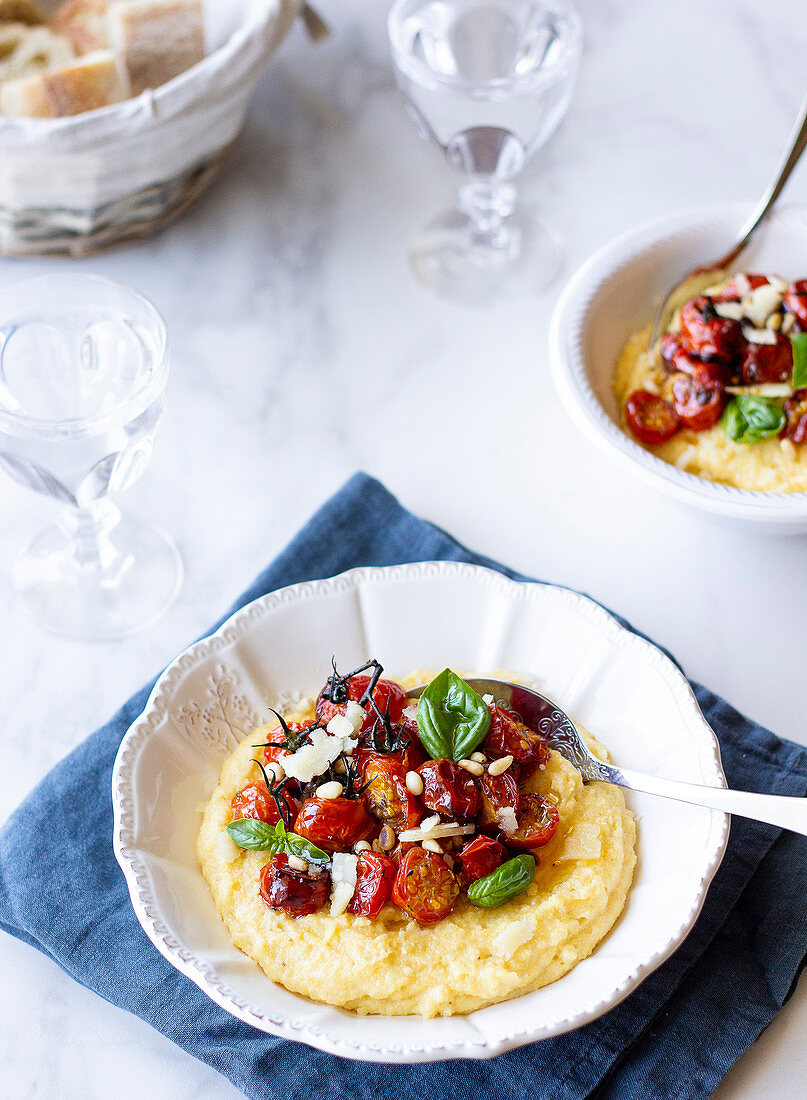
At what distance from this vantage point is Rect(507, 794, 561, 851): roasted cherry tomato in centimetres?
188

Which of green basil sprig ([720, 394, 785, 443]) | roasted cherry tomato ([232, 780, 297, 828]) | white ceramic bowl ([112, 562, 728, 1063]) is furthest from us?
green basil sprig ([720, 394, 785, 443])

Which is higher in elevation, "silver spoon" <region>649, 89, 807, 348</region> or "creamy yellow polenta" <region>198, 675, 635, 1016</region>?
"silver spoon" <region>649, 89, 807, 348</region>

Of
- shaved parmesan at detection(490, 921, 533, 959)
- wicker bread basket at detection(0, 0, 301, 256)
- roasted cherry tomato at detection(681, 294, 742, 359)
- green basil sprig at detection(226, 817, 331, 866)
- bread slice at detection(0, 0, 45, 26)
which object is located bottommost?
shaved parmesan at detection(490, 921, 533, 959)

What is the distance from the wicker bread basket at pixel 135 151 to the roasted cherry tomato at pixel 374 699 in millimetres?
1508

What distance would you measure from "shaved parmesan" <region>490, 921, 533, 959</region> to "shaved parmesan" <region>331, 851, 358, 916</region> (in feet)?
0.85

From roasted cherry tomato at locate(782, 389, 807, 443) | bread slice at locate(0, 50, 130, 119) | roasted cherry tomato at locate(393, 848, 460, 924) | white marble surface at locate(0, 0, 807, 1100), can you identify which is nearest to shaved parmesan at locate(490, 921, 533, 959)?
roasted cherry tomato at locate(393, 848, 460, 924)

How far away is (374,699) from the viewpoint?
79.6 inches

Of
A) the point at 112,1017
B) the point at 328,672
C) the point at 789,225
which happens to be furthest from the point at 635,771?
the point at 789,225

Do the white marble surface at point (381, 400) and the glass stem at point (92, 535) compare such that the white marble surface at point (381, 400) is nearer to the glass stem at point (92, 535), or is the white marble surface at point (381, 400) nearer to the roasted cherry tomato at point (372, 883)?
the glass stem at point (92, 535)

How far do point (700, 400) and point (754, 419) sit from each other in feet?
0.43

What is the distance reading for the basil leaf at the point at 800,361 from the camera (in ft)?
8.25

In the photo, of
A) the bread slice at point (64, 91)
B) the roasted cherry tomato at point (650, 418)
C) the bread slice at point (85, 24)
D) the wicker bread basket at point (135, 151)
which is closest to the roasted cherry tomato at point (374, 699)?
the roasted cherry tomato at point (650, 418)

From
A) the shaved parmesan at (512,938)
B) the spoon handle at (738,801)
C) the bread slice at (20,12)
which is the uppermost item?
the bread slice at (20,12)

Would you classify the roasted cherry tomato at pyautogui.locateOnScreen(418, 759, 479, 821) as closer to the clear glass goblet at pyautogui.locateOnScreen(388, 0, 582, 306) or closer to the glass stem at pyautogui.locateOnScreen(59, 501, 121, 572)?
the glass stem at pyautogui.locateOnScreen(59, 501, 121, 572)
